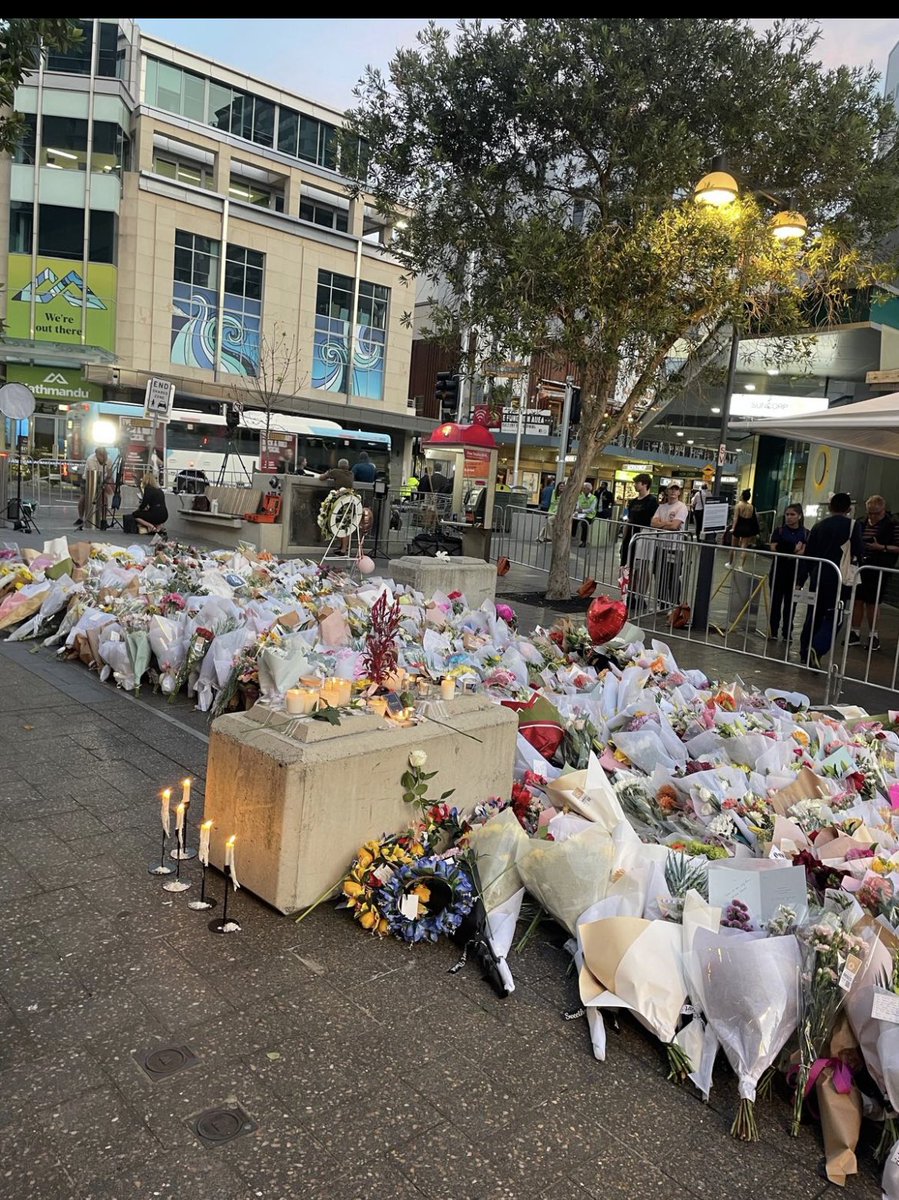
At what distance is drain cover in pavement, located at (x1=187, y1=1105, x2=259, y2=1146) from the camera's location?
212 cm

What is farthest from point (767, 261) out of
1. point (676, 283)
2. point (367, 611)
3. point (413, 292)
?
point (413, 292)

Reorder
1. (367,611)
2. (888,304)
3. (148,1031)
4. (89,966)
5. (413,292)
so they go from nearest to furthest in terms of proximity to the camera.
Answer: (148,1031), (89,966), (367,611), (888,304), (413,292)

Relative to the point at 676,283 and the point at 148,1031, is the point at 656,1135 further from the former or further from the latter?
the point at 676,283

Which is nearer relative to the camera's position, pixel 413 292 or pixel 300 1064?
pixel 300 1064

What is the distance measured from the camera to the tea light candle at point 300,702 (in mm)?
3461

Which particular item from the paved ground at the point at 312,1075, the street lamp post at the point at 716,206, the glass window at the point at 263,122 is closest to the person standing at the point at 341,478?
the street lamp post at the point at 716,206

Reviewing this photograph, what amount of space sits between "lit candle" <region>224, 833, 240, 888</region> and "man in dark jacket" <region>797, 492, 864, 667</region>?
6.64 meters

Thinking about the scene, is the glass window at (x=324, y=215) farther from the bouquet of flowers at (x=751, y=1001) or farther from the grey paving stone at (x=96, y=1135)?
the grey paving stone at (x=96, y=1135)

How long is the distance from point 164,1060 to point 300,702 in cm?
139

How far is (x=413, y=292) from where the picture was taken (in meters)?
51.2

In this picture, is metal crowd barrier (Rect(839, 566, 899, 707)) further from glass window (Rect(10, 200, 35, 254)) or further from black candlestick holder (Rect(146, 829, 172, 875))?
glass window (Rect(10, 200, 35, 254))

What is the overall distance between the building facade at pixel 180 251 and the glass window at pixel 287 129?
8cm

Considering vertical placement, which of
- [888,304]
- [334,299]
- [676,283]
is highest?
[334,299]

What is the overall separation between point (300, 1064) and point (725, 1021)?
1215 millimetres
